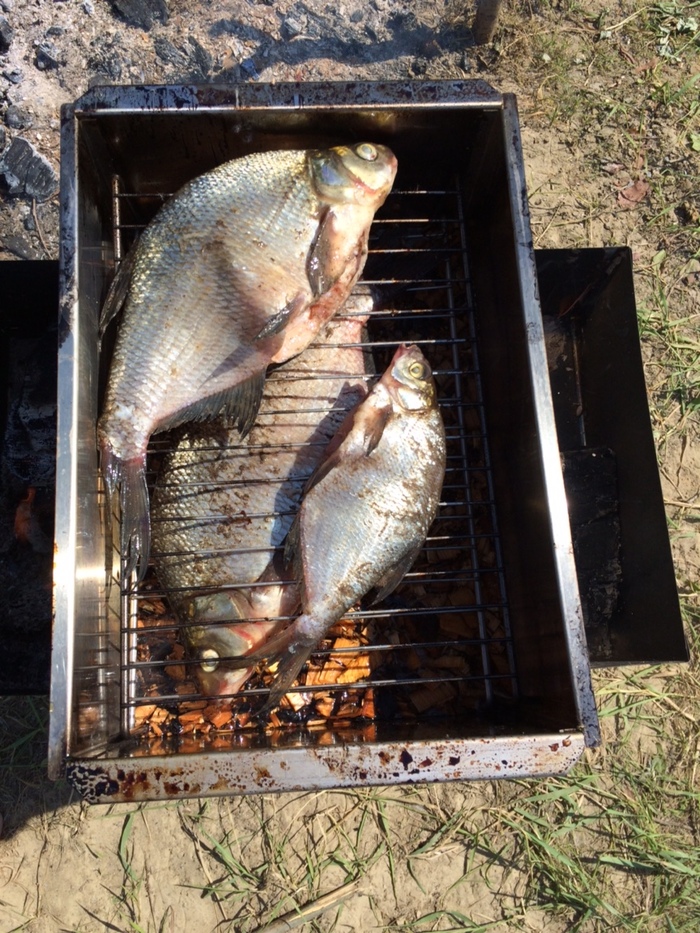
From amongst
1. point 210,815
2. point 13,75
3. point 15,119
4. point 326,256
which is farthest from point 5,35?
point 210,815

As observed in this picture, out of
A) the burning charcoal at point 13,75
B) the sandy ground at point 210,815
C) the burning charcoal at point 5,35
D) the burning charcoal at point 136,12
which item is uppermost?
the burning charcoal at point 136,12

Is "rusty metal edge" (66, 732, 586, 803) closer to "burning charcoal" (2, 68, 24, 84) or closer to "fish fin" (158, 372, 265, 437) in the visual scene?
"fish fin" (158, 372, 265, 437)

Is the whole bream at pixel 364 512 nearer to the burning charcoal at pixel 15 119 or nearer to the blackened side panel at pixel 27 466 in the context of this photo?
the blackened side panel at pixel 27 466

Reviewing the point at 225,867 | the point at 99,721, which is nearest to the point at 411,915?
the point at 225,867

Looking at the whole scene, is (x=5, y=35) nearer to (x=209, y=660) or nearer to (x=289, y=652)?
(x=209, y=660)

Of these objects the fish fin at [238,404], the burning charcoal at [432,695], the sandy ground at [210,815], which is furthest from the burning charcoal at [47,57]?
the burning charcoal at [432,695]

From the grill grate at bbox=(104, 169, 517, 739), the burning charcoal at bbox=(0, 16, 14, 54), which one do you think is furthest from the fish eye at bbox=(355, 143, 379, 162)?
the burning charcoal at bbox=(0, 16, 14, 54)
